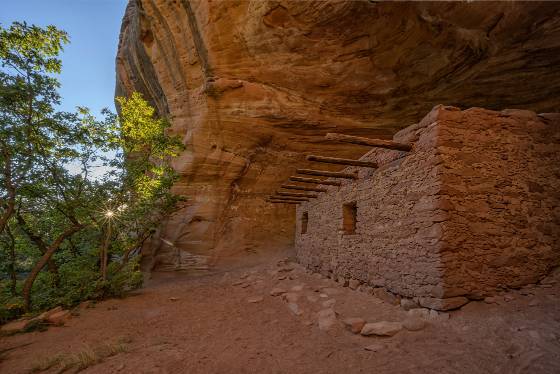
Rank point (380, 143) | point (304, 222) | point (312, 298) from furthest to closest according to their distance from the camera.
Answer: point (304, 222), point (312, 298), point (380, 143)

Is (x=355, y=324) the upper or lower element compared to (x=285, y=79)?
lower

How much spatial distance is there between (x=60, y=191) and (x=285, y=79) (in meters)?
6.67

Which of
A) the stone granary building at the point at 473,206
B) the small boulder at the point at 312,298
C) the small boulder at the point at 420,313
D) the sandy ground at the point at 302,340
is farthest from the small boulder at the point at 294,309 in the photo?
the small boulder at the point at 420,313

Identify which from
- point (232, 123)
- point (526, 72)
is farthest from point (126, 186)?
point (526, 72)

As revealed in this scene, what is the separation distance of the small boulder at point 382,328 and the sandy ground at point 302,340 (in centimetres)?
8

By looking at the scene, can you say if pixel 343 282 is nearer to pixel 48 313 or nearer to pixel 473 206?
pixel 473 206

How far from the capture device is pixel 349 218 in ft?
19.8

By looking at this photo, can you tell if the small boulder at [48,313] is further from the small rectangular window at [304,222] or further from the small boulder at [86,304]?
the small rectangular window at [304,222]

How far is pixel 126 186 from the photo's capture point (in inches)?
270

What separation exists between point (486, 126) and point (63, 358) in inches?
240

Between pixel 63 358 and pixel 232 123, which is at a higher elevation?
pixel 232 123

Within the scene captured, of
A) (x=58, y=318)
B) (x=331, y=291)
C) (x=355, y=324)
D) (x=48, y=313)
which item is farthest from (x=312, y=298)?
(x=48, y=313)

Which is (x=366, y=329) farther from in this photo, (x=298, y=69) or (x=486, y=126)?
(x=298, y=69)

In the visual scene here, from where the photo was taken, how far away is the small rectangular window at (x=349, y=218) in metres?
5.92
